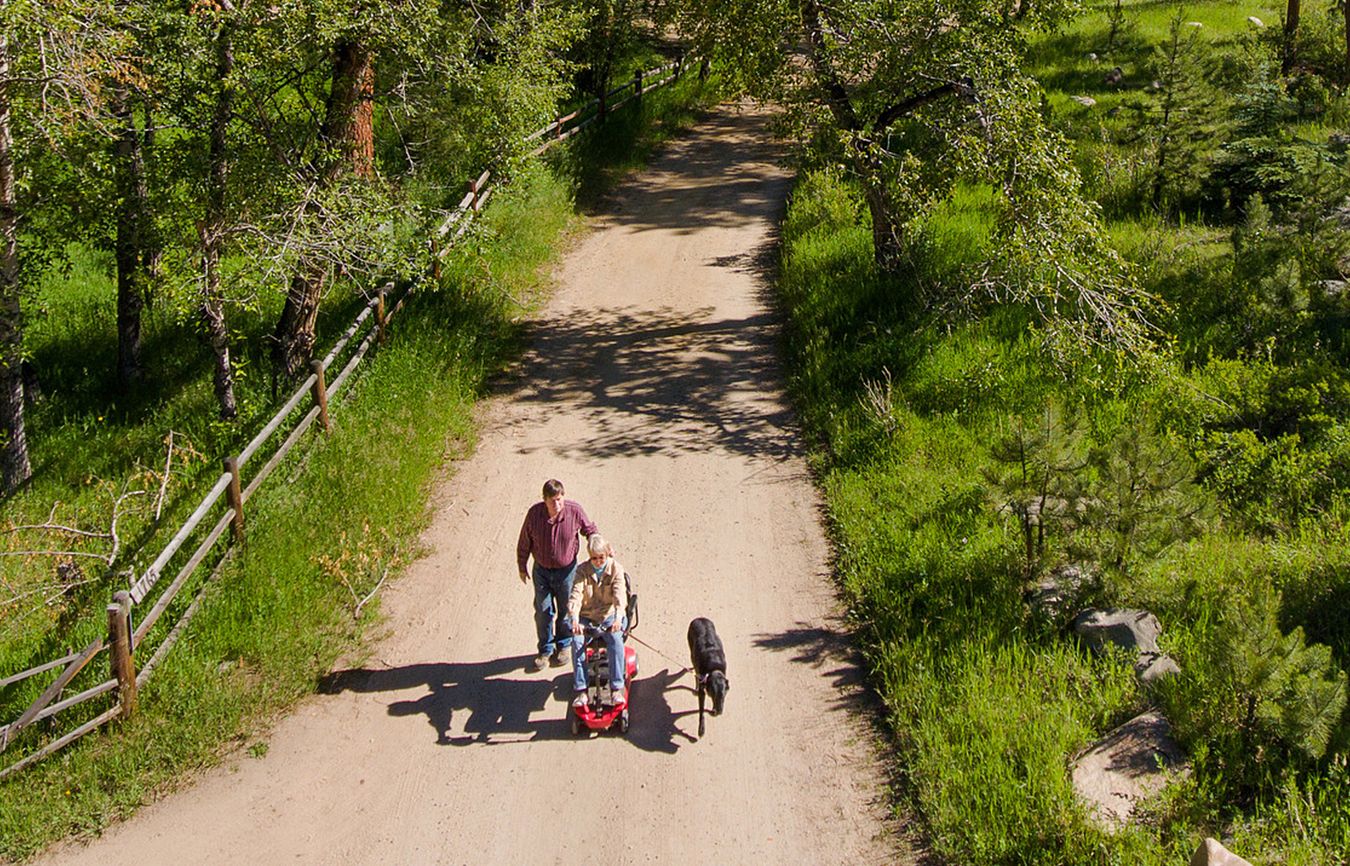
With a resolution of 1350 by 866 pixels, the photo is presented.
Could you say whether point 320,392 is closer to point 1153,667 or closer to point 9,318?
point 9,318

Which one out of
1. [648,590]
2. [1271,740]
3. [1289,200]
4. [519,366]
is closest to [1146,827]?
[1271,740]

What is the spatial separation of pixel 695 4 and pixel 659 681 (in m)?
9.70

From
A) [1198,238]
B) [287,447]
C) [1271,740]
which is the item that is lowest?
[1271,740]

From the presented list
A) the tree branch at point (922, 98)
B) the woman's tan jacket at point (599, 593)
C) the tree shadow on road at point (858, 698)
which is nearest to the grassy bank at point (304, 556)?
the woman's tan jacket at point (599, 593)

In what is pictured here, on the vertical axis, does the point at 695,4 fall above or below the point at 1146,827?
above

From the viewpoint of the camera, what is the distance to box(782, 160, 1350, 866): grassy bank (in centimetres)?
681

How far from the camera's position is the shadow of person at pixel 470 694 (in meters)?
8.16

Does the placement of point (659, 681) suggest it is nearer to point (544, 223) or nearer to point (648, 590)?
point (648, 590)

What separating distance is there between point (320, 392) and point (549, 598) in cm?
417

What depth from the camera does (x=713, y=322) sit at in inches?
634

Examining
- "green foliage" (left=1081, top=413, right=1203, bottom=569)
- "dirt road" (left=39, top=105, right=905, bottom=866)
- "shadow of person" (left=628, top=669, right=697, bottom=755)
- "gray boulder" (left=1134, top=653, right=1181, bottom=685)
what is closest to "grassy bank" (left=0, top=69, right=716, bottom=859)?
"dirt road" (left=39, top=105, right=905, bottom=866)

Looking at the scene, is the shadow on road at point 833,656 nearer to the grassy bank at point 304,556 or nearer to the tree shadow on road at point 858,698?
the tree shadow on road at point 858,698

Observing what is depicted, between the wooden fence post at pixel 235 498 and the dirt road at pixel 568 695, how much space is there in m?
1.51

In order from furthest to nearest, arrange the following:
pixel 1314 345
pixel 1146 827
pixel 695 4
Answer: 1. pixel 695 4
2. pixel 1314 345
3. pixel 1146 827
